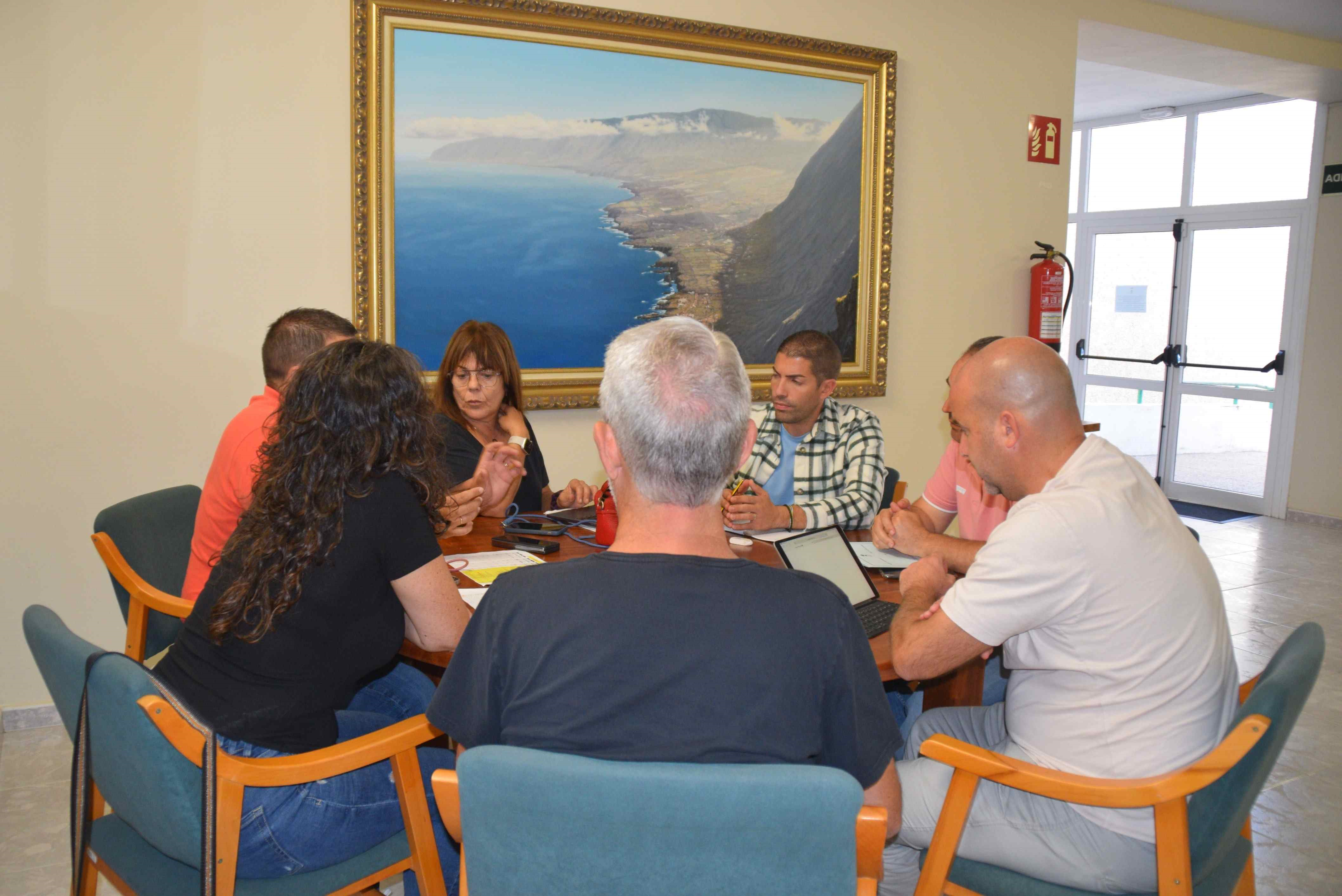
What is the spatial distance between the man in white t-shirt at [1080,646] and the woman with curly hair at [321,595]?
0.94 metres

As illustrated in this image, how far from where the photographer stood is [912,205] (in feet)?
15.3

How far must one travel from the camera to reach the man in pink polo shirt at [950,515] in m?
2.39

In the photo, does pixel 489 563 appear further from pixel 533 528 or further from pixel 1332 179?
pixel 1332 179

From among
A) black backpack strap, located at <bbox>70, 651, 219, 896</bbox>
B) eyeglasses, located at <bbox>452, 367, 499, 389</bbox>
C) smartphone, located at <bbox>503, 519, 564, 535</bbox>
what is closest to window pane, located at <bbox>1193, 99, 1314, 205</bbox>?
eyeglasses, located at <bbox>452, 367, 499, 389</bbox>

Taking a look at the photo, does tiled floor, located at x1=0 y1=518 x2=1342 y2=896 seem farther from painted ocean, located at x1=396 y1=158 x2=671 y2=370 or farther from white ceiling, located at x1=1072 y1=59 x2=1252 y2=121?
white ceiling, located at x1=1072 y1=59 x2=1252 y2=121

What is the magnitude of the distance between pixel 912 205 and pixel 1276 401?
14.1ft

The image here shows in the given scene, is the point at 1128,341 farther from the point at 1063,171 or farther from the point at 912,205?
the point at 912,205

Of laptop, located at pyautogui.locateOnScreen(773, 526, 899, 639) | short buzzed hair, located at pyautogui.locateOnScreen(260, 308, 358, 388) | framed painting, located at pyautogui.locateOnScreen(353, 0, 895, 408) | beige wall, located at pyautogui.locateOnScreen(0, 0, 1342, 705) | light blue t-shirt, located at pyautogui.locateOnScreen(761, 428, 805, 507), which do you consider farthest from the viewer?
framed painting, located at pyautogui.locateOnScreen(353, 0, 895, 408)

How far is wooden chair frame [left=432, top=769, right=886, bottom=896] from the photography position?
1188mm

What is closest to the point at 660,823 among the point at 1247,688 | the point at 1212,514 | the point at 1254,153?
the point at 1247,688

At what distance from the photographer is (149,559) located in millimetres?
2572

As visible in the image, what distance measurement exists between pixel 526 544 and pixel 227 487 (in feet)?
2.49

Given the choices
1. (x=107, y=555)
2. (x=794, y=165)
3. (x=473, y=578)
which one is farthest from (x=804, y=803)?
(x=794, y=165)

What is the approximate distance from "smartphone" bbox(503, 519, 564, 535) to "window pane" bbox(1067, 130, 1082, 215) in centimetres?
A: 739
